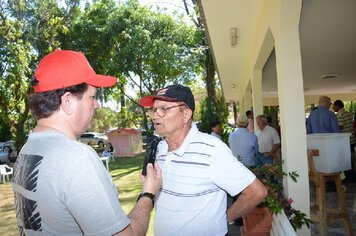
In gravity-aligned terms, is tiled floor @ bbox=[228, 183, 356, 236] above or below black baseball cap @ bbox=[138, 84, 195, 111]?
below

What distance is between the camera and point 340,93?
19.9 metres

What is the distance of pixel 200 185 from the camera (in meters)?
2.09

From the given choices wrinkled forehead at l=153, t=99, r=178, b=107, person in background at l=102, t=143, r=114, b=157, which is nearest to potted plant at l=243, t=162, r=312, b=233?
wrinkled forehead at l=153, t=99, r=178, b=107

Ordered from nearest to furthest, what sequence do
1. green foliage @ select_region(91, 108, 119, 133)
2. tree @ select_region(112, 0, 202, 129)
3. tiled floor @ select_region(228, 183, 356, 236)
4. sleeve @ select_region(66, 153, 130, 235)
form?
sleeve @ select_region(66, 153, 130, 235) < tiled floor @ select_region(228, 183, 356, 236) < tree @ select_region(112, 0, 202, 129) < green foliage @ select_region(91, 108, 119, 133)

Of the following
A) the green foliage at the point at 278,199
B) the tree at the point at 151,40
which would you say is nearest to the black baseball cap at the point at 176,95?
the green foliage at the point at 278,199

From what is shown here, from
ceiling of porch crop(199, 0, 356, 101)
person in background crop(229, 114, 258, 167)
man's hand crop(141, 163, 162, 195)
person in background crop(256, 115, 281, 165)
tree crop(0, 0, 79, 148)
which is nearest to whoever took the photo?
man's hand crop(141, 163, 162, 195)

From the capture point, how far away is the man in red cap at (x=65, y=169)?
4.20 ft

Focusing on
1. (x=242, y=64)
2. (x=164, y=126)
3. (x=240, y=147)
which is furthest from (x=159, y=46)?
(x=164, y=126)

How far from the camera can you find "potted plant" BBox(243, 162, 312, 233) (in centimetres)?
351

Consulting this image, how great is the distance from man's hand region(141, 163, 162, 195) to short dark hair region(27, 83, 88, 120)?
55cm

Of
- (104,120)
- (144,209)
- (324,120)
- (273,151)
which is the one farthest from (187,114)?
(104,120)

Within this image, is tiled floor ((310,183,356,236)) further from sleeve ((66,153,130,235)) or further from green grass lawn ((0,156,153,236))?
sleeve ((66,153,130,235))

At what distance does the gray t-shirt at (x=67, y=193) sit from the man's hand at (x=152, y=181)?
388mm

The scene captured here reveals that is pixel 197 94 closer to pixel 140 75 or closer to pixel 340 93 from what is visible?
pixel 140 75
